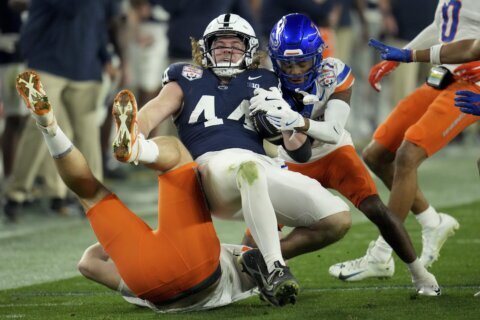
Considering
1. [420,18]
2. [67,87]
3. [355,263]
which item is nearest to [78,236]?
[67,87]

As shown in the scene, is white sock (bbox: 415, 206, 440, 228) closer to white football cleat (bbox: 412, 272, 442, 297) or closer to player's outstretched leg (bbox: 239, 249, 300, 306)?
white football cleat (bbox: 412, 272, 442, 297)

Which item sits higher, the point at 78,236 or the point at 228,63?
the point at 228,63

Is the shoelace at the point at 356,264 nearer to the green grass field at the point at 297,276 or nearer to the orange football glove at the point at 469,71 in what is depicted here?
the green grass field at the point at 297,276

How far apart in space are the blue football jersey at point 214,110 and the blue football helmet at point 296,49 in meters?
0.08

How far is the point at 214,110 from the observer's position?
5562mm

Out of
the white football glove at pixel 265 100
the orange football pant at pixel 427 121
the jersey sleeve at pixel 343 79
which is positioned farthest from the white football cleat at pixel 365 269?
the white football glove at pixel 265 100

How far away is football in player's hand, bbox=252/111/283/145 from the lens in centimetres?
547

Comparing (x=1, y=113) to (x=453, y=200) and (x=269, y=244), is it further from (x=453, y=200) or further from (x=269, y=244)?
(x=269, y=244)

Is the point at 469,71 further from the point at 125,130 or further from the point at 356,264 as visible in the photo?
the point at 125,130

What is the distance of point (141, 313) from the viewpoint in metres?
5.38

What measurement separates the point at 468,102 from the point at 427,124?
1.89 ft

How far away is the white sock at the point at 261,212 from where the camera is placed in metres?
5.05

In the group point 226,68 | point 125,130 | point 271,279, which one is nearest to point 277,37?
point 226,68

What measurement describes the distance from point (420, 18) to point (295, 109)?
6385 mm
